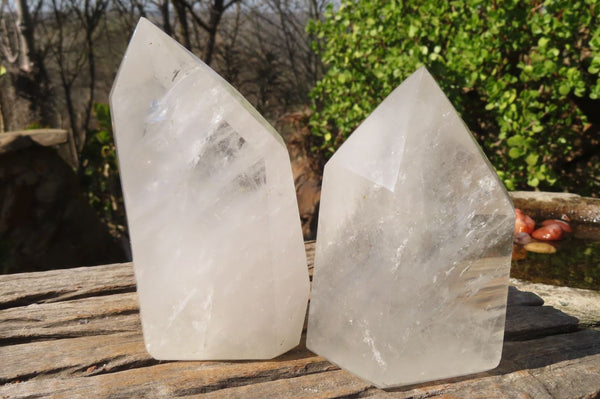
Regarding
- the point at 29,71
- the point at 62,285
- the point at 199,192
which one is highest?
the point at 29,71

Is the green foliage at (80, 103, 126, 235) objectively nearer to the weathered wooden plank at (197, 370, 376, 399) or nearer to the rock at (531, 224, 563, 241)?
the rock at (531, 224, 563, 241)

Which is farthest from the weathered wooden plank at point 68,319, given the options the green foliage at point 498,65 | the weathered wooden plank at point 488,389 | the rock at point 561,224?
the green foliage at point 498,65

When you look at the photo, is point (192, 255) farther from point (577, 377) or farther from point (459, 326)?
point (577, 377)

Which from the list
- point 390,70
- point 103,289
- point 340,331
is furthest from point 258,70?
point 340,331

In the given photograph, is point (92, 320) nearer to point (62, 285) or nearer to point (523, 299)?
point (62, 285)

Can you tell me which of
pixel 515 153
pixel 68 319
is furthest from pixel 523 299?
pixel 515 153
